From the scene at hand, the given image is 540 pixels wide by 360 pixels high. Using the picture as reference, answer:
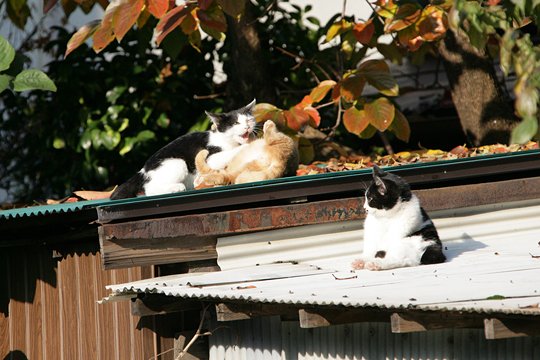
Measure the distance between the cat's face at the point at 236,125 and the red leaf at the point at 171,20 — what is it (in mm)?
641

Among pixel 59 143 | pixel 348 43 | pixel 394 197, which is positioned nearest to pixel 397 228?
pixel 394 197

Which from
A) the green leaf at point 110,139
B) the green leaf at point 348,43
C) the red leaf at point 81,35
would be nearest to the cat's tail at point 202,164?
the red leaf at point 81,35

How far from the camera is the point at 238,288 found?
191 inches

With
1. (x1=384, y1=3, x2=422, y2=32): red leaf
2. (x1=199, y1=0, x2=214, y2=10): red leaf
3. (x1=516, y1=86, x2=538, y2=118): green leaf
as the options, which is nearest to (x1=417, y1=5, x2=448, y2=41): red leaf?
(x1=384, y1=3, x2=422, y2=32): red leaf

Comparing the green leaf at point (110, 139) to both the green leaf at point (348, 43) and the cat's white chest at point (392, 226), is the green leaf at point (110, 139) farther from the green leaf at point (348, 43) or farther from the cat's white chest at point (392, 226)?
the cat's white chest at point (392, 226)

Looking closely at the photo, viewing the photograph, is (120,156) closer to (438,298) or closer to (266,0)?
(266,0)

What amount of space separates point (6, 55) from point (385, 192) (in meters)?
2.28

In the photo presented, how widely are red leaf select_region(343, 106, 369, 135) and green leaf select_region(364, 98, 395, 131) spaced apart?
1.6 inches

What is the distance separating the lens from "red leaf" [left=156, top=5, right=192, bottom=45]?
668cm

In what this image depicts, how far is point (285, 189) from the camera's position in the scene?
18.5 feet

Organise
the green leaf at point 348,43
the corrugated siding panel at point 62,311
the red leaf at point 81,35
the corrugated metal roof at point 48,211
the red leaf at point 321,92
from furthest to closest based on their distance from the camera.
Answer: the green leaf at point 348,43
the red leaf at point 321,92
the red leaf at point 81,35
the corrugated siding panel at point 62,311
the corrugated metal roof at point 48,211

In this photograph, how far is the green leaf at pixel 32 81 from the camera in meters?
5.66

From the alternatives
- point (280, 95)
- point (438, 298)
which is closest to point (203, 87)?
point (280, 95)

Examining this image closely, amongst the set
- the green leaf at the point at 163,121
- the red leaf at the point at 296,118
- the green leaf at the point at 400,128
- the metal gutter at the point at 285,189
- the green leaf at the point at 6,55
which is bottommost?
the metal gutter at the point at 285,189
